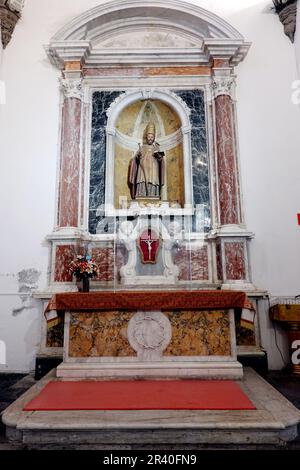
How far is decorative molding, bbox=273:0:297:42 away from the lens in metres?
5.71

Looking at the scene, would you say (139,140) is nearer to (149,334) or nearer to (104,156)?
(104,156)

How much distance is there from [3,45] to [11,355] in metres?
5.05

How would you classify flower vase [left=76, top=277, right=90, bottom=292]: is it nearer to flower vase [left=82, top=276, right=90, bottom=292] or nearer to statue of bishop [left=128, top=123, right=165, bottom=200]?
flower vase [left=82, top=276, right=90, bottom=292]

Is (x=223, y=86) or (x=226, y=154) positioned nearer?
(x=226, y=154)

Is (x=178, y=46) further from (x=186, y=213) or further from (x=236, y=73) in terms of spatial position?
(x=186, y=213)

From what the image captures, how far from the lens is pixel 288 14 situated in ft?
18.8

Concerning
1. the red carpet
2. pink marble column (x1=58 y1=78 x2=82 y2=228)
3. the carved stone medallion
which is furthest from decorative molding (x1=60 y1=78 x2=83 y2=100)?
the red carpet

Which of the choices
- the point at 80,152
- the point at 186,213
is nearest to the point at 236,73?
the point at 186,213

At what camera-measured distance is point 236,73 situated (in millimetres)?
5809

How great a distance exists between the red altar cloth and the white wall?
1.34 metres

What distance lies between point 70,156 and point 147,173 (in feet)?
4.13

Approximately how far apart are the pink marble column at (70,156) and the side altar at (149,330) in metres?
1.71

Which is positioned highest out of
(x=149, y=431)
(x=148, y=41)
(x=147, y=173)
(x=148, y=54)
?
(x=148, y=41)

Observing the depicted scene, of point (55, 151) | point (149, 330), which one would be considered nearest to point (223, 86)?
point (55, 151)
